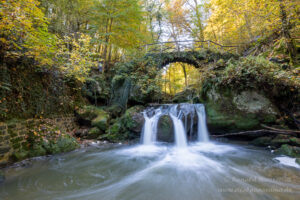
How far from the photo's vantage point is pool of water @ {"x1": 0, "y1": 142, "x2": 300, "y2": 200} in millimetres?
2322

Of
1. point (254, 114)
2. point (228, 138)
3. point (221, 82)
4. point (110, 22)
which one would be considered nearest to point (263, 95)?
point (254, 114)

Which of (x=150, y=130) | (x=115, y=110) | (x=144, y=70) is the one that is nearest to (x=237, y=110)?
(x=150, y=130)

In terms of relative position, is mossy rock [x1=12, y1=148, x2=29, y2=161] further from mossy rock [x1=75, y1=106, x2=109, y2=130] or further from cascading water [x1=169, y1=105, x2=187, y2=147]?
cascading water [x1=169, y1=105, x2=187, y2=147]

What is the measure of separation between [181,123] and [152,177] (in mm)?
3931

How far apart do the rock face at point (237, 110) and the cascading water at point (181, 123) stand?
40 cm

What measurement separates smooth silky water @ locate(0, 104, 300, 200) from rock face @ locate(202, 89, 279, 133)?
1259mm

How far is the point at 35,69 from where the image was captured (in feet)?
15.1

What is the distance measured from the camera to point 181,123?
6578 millimetres

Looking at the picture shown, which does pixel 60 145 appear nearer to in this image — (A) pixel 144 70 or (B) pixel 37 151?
(B) pixel 37 151

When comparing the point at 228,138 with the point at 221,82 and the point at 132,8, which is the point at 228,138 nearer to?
the point at 221,82

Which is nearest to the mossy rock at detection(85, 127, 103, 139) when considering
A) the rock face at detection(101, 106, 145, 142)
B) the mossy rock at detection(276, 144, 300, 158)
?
the rock face at detection(101, 106, 145, 142)

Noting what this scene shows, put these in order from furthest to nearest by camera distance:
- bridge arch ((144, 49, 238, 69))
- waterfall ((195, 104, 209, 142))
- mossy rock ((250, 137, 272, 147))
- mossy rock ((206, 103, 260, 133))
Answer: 1. bridge arch ((144, 49, 238, 69))
2. waterfall ((195, 104, 209, 142))
3. mossy rock ((206, 103, 260, 133))
4. mossy rock ((250, 137, 272, 147))

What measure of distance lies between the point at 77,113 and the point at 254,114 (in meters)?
8.12

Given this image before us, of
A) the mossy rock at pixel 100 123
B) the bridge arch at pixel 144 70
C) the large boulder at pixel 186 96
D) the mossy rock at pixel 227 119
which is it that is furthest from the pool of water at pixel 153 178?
the large boulder at pixel 186 96
